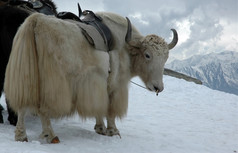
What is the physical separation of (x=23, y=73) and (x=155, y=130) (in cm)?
273

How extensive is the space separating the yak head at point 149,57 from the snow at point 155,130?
0.75 metres

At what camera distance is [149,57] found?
3785 millimetres

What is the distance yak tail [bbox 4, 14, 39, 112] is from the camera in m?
2.66

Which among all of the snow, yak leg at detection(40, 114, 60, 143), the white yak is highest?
the white yak

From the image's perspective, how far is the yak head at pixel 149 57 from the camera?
374 cm

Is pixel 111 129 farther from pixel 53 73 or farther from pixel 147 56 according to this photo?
pixel 53 73

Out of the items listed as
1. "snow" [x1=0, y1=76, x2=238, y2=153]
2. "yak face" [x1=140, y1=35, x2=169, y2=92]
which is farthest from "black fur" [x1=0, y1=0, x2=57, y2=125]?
"yak face" [x1=140, y1=35, x2=169, y2=92]

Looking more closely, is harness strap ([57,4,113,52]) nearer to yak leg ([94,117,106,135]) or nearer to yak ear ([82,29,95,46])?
yak ear ([82,29,95,46])

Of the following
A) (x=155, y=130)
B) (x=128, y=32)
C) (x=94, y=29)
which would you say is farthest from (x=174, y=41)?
(x=155, y=130)

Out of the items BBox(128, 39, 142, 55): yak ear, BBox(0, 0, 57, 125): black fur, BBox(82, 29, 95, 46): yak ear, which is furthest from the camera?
BBox(128, 39, 142, 55): yak ear

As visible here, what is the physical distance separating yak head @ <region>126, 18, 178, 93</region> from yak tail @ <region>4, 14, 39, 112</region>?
4.82ft

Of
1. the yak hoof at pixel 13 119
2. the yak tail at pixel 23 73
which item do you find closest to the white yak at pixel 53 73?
the yak tail at pixel 23 73

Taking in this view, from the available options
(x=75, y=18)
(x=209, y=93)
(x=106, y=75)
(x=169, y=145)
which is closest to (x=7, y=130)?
(x=106, y=75)

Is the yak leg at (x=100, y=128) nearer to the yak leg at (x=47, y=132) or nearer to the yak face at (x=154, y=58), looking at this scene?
the yak face at (x=154, y=58)
